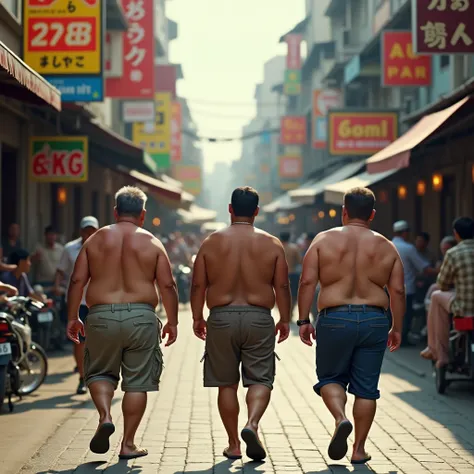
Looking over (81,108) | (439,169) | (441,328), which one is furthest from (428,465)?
(439,169)

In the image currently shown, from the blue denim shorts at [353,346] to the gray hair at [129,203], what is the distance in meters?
1.44

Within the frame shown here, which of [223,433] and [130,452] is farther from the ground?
[130,452]

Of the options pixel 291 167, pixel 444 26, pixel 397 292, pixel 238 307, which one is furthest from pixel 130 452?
pixel 291 167

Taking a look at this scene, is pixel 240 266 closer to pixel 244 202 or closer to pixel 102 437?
pixel 244 202

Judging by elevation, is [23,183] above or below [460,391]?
above

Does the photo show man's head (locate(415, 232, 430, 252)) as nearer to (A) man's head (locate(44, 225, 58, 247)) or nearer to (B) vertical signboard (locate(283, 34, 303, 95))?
(A) man's head (locate(44, 225, 58, 247))

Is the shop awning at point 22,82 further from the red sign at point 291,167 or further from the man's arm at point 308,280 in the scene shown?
the red sign at point 291,167

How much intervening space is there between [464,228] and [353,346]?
3967 millimetres

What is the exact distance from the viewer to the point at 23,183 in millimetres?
18562

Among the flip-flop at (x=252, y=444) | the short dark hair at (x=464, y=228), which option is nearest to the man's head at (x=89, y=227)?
the short dark hair at (x=464, y=228)

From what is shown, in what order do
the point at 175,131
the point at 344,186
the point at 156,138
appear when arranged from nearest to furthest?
the point at 344,186 < the point at 156,138 < the point at 175,131

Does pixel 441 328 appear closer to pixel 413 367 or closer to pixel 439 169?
pixel 413 367

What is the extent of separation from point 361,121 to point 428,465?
832 inches

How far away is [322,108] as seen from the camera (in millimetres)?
41969
